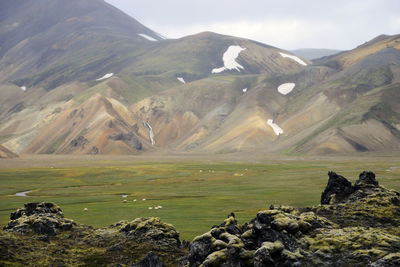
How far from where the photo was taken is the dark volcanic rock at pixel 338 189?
38.3 meters

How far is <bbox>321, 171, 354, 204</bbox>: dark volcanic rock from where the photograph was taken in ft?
126

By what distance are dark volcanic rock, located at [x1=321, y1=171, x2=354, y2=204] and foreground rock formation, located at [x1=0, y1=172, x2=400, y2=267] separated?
0.10 metres

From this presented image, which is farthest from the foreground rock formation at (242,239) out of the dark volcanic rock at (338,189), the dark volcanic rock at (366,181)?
the dark volcanic rock at (338,189)

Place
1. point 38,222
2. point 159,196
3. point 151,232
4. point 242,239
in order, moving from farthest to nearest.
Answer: point 159,196
point 38,222
point 151,232
point 242,239

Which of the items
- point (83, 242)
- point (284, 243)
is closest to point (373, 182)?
point (284, 243)

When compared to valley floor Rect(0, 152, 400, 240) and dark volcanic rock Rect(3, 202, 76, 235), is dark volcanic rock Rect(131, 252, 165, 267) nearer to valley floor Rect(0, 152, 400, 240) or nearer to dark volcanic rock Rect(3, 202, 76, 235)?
→ dark volcanic rock Rect(3, 202, 76, 235)

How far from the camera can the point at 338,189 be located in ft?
128

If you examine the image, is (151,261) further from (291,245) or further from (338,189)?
(338,189)

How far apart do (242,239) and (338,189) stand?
1970 cm

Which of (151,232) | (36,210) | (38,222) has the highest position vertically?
(36,210)

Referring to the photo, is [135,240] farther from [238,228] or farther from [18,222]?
[18,222]

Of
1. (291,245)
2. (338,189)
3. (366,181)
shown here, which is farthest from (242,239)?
(366,181)

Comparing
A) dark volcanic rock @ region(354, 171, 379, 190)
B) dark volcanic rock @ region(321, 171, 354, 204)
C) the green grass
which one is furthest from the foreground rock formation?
the green grass

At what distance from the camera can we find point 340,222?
29.6 m
